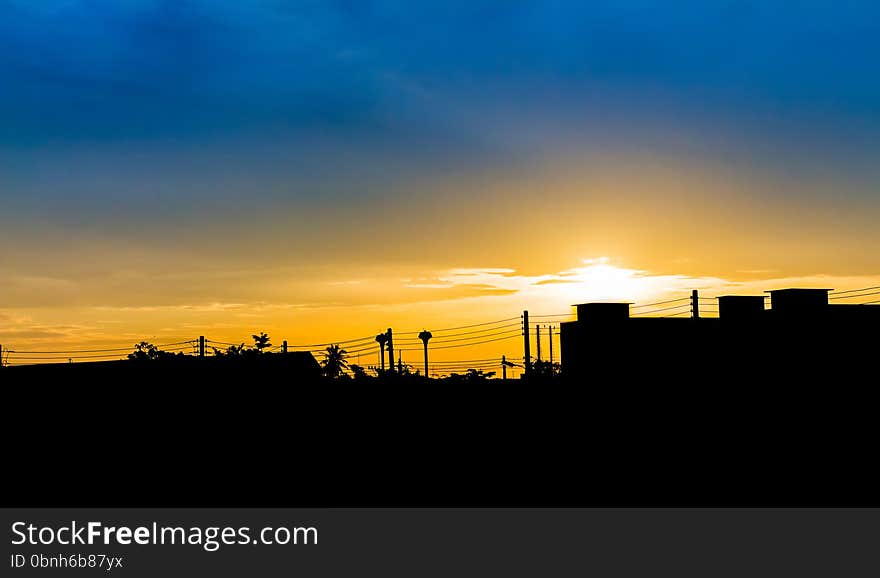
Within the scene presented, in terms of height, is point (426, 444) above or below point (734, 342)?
below

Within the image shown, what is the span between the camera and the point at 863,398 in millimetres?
35750

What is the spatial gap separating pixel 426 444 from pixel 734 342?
16.3 meters

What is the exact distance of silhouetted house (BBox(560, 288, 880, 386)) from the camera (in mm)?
38219

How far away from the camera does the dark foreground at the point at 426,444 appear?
1041 inches

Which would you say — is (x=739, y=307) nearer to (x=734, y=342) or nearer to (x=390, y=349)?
(x=734, y=342)

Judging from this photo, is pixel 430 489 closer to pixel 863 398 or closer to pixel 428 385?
pixel 863 398

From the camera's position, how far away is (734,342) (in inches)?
1569

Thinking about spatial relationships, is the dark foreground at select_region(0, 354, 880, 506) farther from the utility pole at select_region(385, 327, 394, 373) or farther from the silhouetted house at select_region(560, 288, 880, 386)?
the utility pole at select_region(385, 327, 394, 373)

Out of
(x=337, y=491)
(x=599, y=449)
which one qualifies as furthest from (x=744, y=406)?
(x=337, y=491)

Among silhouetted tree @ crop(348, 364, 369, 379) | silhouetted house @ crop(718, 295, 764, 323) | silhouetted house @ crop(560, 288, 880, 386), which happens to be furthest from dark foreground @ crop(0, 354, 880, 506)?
silhouetted tree @ crop(348, 364, 369, 379)

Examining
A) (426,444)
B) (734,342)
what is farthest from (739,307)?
(426,444)

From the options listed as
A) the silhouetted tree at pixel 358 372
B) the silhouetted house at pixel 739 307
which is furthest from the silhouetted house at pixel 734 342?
the silhouetted tree at pixel 358 372
